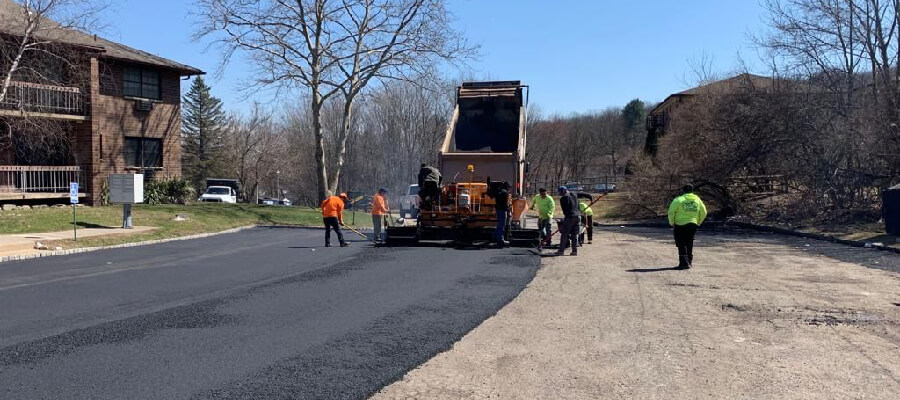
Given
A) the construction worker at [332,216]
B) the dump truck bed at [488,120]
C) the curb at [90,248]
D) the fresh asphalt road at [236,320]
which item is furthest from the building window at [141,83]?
the dump truck bed at [488,120]

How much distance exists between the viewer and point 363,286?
11219 mm

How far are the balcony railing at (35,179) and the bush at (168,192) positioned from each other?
10.7 ft

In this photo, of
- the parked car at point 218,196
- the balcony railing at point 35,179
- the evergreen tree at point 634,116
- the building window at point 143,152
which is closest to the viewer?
the balcony railing at point 35,179

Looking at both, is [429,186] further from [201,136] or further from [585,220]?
[201,136]

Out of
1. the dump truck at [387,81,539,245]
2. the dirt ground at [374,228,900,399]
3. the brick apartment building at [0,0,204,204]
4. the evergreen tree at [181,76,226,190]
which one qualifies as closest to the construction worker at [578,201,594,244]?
the dump truck at [387,81,539,245]

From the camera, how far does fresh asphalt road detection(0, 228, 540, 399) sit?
19.4ft

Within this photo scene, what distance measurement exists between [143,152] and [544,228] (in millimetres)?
19888

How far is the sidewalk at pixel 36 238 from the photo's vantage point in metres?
16.5

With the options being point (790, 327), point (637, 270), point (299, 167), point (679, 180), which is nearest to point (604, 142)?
point (299, 167)

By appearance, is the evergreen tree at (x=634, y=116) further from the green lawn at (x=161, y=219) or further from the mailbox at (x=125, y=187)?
the mailbox at (x=125, y=187)

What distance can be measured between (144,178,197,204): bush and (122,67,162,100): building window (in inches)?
142

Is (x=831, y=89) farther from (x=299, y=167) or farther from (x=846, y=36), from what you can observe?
(x=299, y=167)

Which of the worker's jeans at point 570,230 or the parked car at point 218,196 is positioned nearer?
the worker's jeans at point 570,230

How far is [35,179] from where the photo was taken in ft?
85.3
